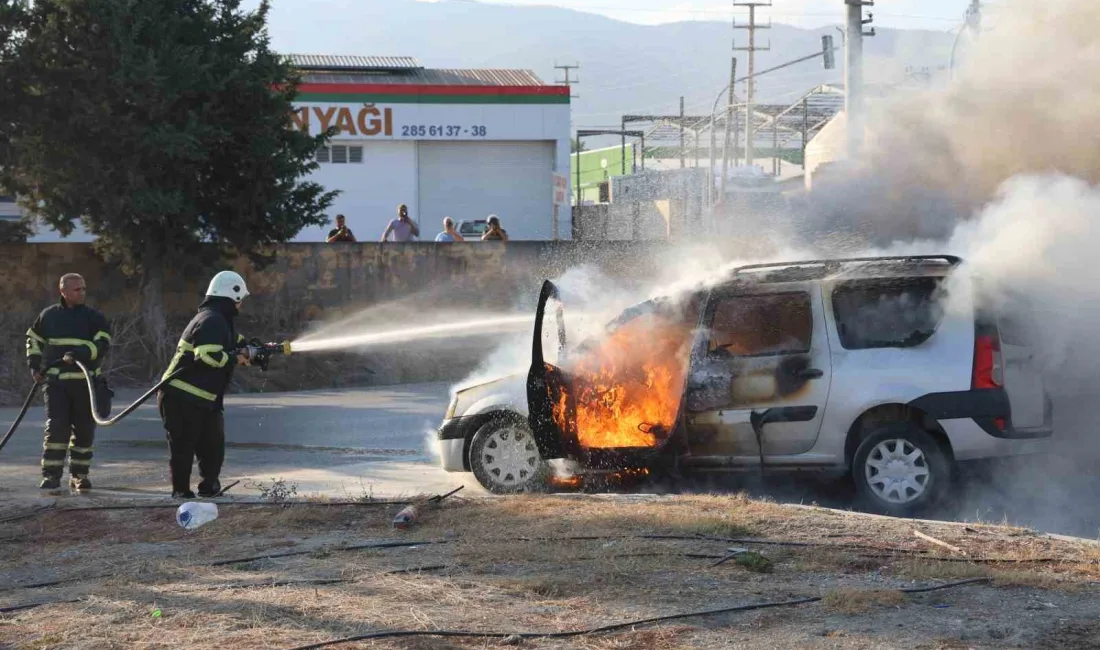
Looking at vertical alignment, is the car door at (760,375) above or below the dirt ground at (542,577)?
above

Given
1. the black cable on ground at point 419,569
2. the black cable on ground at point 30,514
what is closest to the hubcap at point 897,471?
the black cable on ground at point 419,569

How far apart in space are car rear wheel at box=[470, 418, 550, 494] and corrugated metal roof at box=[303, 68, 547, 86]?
31.3 meters

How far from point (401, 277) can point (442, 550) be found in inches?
540

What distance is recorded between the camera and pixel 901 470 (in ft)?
27.2

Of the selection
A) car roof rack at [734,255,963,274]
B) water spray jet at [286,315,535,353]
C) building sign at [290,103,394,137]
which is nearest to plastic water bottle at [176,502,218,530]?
car roof rack at [734,255,963,274]

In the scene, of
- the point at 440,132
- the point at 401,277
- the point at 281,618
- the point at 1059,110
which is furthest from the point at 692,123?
the point at 281,618

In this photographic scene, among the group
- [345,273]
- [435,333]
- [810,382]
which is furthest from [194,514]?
[345,273]

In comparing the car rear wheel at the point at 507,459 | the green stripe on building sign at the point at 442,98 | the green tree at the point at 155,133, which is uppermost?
the green stripe on building sign at the point at 442,98

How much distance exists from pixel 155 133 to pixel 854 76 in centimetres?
1009

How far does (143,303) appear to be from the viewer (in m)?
19.0

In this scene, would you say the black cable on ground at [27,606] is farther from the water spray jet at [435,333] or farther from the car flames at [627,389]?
the water spray jet at [435,333]

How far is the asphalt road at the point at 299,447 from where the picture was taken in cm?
1009

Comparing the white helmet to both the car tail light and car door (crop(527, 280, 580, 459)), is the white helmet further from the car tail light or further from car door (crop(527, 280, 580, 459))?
the car tail light

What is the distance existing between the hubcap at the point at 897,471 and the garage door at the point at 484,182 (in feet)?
103
